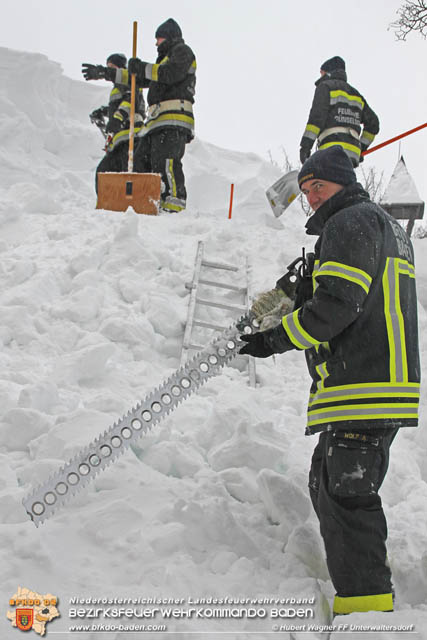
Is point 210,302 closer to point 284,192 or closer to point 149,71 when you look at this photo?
point 284,192

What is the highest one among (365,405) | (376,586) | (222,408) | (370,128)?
(370,128)

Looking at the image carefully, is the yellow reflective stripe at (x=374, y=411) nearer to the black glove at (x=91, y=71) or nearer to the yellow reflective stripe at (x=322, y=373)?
the yellow reflective stripe at (x=322, y=373)

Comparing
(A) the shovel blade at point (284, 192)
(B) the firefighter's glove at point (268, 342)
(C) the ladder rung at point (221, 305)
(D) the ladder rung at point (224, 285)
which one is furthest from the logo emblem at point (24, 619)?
(A) the shovel blade at point (284, 192)

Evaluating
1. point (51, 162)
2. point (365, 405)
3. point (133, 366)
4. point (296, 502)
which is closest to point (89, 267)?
point (133, 366)

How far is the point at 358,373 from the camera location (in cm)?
195

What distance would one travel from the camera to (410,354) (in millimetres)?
1973

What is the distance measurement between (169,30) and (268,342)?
19.8 feet

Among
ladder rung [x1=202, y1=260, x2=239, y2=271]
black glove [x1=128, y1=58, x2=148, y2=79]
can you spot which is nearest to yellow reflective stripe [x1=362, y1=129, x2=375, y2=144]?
ladder rung [x1=202, y1=260, x2=239, y2=271]

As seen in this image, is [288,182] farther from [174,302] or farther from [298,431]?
[298,431]

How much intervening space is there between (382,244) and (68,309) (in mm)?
2892

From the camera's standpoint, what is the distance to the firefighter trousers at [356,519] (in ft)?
5.99

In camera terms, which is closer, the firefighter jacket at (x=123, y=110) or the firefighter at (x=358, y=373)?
the firefighter at (x=358, y=373)

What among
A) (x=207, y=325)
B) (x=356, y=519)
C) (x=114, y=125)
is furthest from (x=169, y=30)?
(x=356, y=519)

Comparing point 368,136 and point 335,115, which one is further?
point 368,136
